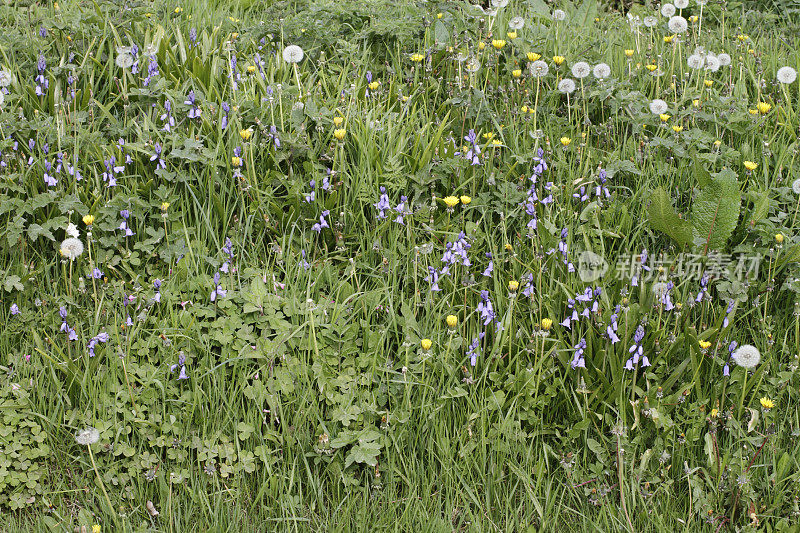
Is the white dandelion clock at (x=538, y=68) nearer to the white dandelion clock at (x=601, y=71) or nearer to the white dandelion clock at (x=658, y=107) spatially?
the white dandelion clock at (x=601, y=71)

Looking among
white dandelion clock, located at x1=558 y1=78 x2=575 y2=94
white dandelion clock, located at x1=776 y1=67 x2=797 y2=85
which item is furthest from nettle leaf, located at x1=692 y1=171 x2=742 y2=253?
white dandelion clock, located at x1=776 y1=67 x2=797 y2=85

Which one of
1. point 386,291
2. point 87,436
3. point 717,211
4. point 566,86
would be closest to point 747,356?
point 717,211

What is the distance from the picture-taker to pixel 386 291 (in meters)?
2.72

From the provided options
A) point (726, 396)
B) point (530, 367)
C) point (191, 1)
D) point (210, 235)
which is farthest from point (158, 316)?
point (191, 1)

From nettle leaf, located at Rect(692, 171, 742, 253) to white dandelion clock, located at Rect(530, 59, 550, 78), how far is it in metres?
1.05

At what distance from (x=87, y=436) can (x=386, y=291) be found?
1.13 m

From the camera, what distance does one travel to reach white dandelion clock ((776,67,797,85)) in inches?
142

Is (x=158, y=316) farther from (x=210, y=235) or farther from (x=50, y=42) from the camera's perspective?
(x=50, y=42)

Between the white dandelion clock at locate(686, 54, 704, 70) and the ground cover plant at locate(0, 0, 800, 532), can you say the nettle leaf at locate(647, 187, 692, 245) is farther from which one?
the white dandelion clock at locate(686, 54, 704, 70)

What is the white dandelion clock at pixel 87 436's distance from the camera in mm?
2332

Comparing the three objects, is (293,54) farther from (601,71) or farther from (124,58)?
(601,71)

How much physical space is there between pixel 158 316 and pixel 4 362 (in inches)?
22.1

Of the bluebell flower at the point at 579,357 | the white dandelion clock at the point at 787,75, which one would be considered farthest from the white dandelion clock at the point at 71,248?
the white dandelion clock at the point at 787,75

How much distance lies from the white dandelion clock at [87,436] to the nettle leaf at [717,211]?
2287 millimetres
